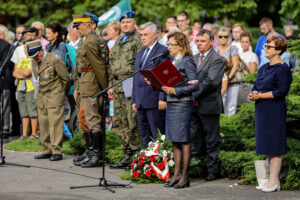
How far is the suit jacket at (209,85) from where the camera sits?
996 centimetres

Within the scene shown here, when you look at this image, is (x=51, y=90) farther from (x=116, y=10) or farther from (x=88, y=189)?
(x=116, y=10)

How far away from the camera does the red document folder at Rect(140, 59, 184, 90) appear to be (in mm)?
9023

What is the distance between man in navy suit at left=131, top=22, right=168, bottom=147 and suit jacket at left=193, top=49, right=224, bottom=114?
711mm

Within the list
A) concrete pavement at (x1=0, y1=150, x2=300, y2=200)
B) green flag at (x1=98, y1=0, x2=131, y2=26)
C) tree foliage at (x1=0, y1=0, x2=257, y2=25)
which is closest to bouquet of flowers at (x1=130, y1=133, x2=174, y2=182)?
concrete pavement at (x1=0, y1=150, x2=300, y2=200)

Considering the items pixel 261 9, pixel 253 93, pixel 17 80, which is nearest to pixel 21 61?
pixel 17 80

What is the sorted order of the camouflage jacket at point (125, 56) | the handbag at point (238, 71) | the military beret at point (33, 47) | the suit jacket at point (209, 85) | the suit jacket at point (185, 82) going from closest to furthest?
the suit jacket at point (185, 82)
the suit jacket at point (209, 85)
the camouflage jacket at point (125, 56)
the military beret at point (33, 47)
the handbag at point (238, 71)

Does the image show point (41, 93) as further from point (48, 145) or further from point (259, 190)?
point (259, 190)

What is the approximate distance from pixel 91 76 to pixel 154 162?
7.11ft

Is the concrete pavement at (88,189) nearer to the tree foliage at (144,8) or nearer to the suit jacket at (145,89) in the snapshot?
the suit jacket at (145,89)

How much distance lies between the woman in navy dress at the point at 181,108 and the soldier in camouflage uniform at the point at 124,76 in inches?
65.7

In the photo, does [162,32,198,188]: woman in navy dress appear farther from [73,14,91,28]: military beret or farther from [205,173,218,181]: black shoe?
[73,14,91,28]: military beret

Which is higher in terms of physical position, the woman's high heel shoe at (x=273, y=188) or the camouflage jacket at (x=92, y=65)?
the camouflage jacket at (x=92, y=65)

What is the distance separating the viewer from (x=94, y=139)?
11.6m

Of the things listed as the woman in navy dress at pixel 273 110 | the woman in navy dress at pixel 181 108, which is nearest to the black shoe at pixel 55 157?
the woman in navy dress at pixel 181 108
